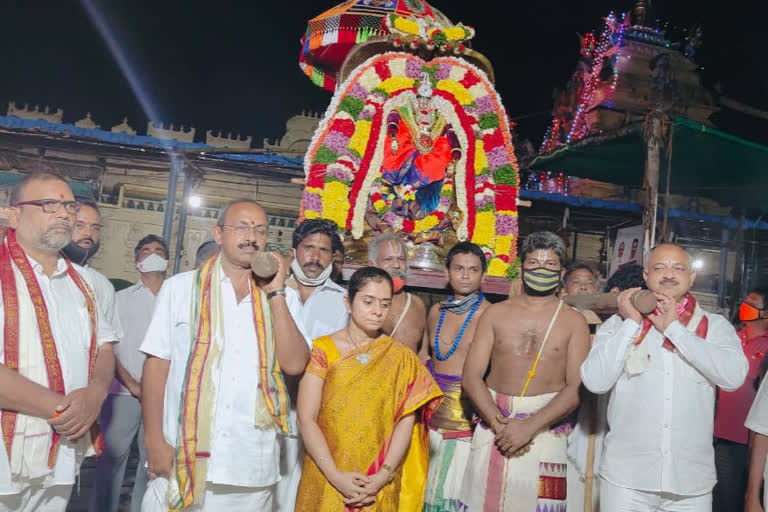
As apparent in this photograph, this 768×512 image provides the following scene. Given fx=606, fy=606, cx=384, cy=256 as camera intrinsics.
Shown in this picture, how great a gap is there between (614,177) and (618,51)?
9.98 meters

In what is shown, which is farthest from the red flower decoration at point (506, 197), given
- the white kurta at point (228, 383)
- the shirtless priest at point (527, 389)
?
the white kurta at point (228, 383)

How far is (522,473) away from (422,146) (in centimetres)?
422

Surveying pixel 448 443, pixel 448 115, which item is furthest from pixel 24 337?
pixel 448 115

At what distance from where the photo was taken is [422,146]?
686 centimetres

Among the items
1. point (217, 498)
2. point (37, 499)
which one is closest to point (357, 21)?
point (217, 498)

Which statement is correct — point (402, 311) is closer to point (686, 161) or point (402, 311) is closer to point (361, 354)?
point (361, 354)

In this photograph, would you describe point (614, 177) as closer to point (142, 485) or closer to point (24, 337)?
point (142, 485)

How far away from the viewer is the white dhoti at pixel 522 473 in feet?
11.4

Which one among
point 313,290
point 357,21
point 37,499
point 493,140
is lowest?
point 37,499

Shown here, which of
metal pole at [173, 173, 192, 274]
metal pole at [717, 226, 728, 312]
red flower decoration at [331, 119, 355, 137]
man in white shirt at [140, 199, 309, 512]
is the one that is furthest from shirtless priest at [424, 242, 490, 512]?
metal pole at [717, 226, 728, 312]

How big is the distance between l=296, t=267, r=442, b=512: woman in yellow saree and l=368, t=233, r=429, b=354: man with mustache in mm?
777

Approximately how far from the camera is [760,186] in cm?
929

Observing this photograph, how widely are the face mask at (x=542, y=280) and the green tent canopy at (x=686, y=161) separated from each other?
11.1 ft

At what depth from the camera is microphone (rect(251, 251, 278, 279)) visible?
2.68m
